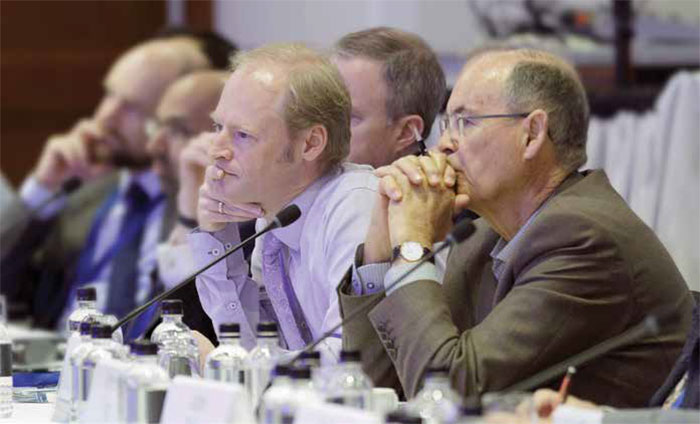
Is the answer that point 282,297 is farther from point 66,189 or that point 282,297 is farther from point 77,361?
point 66,189

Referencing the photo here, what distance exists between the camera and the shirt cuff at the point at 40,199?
253 inches

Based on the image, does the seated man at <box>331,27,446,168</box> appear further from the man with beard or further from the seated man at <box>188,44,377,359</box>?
the man with beard

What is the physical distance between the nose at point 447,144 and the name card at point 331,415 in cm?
100

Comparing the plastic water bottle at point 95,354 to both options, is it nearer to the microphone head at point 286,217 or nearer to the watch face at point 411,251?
the microphone head at point 286,217

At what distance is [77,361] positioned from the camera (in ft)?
8.22

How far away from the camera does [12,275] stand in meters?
6.07

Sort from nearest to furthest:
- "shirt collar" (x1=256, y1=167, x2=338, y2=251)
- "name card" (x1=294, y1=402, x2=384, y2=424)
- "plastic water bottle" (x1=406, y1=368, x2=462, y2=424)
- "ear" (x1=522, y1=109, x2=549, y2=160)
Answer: "name card" (x1=294, y1=402, x2=384, y2=424), "plastic water bottle" (x1=406, y1=368, x2=462, y2=424), "ear" (x1=522, y1=109, x2=549, y2=160), "shirt collar" (x1=256, y1=167, x2=338, y2=251)

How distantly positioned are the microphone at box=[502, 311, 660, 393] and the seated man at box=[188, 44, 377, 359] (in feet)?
1.88

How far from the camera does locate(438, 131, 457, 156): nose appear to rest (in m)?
2.95

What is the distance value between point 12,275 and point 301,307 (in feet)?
10.4

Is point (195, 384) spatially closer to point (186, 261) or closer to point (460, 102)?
point (460, 102)

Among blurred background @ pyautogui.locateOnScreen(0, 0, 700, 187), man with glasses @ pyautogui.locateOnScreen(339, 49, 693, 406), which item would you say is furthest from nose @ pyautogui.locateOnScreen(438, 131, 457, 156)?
blurred background @ pyautogui.locateOnScreen(0, 0, 700, 187)

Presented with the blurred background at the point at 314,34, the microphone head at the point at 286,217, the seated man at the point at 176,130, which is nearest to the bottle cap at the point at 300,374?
the microphone head at the point at 286,217

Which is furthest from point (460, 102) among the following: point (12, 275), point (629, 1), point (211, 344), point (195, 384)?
point (12, 275)
